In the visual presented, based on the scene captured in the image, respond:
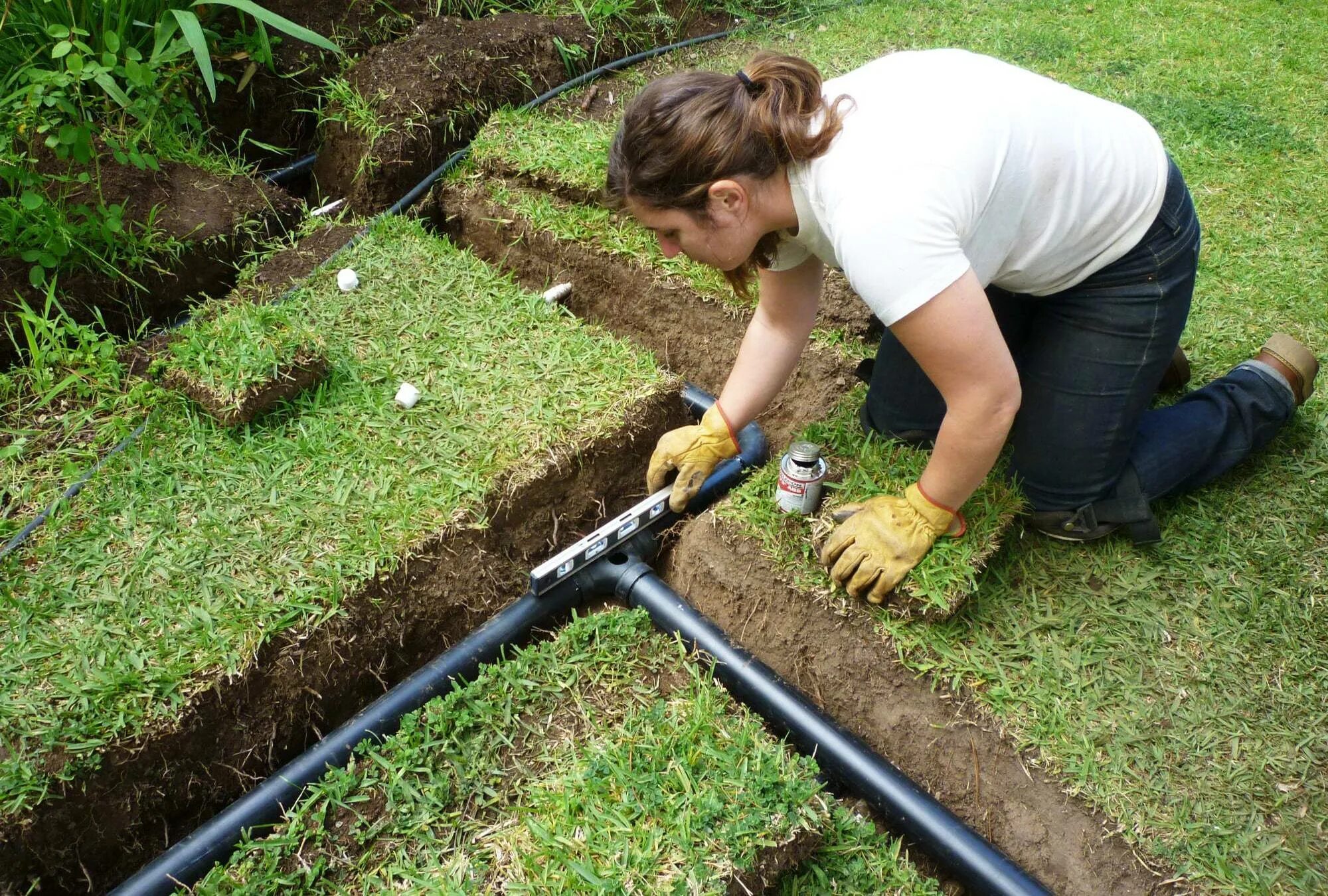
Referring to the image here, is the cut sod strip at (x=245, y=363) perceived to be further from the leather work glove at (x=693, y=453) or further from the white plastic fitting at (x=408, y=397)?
the leather work glove at (x=693, y=453)

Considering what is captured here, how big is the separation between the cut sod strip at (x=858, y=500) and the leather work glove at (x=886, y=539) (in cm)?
5

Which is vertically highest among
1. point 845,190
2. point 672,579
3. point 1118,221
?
point 845,190

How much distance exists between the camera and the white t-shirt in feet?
5.22

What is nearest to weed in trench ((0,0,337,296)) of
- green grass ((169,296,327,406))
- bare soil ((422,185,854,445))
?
green grass ((169,296,327,406))

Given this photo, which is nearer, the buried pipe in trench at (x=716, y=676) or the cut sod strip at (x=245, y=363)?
the buried pipe in trench at (x=716, y=676)

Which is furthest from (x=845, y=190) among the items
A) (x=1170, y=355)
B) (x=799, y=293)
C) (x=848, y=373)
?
(x=848, y=373)

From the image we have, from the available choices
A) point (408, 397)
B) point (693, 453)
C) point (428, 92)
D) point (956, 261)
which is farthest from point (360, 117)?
point (956, 261)

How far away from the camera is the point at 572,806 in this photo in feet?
5.97

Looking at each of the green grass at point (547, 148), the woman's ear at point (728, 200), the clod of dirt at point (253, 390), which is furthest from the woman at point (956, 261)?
the green grass at point (547, 148)

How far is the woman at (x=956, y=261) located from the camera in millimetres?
1629

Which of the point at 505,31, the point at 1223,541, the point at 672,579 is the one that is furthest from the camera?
the point at 505,31

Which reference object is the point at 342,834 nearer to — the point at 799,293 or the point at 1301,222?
the point at 799,293

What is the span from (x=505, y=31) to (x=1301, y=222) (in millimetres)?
3380

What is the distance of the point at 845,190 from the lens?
164cm
